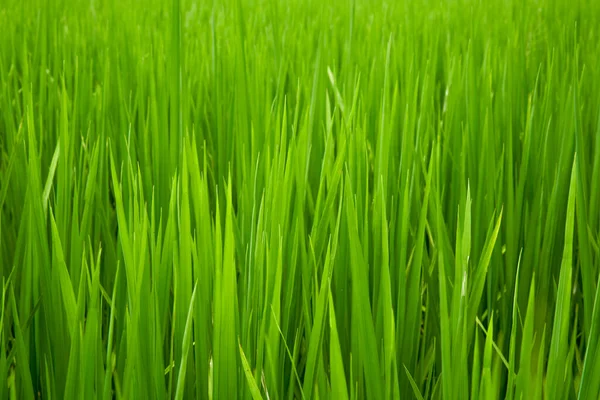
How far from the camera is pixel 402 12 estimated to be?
2461 mm

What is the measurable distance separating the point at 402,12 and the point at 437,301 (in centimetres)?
198

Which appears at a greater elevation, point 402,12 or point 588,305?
point 402,12

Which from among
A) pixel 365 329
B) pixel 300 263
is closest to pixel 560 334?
pixel 365 329

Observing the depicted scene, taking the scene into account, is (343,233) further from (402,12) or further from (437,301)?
(402,12)

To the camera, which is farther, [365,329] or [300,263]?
[300,263]

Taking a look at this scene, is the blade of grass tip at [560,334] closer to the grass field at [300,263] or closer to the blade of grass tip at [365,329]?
the grass field at [300,263]

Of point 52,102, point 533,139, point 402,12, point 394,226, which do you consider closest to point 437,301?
point 394,226

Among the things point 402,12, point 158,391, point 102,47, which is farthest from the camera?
point 402,12

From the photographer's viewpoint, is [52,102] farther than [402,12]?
No

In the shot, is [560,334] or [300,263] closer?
[560,334]

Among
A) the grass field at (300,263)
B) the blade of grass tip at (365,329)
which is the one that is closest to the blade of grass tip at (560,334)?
the grass field at (300,263)

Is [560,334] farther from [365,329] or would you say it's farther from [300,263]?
[300,263]

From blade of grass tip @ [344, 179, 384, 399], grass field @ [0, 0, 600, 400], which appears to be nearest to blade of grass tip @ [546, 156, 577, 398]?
grass field @ [0, 0, 600, 400]

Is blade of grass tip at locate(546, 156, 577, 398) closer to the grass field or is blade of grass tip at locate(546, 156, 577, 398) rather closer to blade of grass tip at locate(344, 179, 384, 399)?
the grass field
